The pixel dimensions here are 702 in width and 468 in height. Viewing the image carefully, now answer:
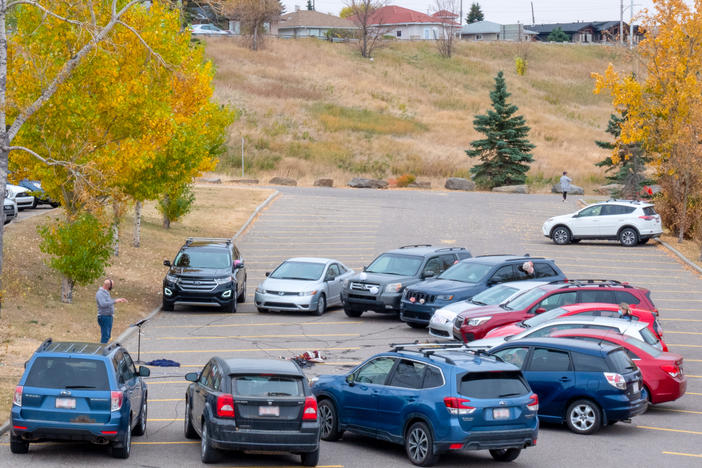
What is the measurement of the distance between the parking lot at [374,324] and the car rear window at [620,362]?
3.39ft

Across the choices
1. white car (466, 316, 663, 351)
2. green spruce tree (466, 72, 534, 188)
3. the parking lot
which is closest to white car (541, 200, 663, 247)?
the parking lot

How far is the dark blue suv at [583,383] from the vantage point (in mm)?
14414

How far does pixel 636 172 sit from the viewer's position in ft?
172

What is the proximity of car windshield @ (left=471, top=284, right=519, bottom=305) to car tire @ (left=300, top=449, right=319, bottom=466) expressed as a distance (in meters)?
10.5

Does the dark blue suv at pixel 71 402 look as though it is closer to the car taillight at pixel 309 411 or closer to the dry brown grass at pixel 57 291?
the car taillight at pixel 309 411

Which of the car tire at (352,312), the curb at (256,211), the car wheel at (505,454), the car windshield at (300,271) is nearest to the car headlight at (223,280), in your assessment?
the car windshield at (300,271)

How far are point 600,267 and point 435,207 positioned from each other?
51.4 ft

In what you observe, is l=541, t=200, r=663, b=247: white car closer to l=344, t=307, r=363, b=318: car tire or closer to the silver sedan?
the silver sedan

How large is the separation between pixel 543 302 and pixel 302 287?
7.09m

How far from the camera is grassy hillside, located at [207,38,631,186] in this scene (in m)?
72.6

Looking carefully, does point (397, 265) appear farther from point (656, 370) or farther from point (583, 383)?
point (583, 383)

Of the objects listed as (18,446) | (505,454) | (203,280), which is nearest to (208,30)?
(203,280)

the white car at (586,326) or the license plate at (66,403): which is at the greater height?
the license plate at (66,403)

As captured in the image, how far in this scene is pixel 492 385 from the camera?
1209 cm
